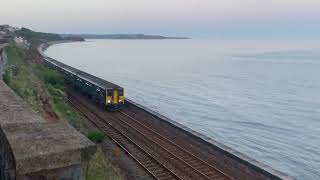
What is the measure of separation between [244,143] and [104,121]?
12.5 metres

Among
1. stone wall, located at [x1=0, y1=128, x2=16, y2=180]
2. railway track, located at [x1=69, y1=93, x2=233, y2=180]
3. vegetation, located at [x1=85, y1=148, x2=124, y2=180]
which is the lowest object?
railway track, located at [x1=69, y1=93, x2=233, y2=180]

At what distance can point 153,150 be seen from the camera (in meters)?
21.7

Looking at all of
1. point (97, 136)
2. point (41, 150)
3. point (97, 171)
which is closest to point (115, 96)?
point (97, 136)

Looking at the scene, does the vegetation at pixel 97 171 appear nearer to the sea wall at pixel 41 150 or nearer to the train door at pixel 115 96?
the sea wall at pixel 41 150

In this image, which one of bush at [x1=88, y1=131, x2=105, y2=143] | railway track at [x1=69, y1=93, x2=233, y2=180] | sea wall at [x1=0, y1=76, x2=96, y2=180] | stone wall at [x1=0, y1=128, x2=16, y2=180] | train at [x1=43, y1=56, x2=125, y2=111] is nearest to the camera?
sea wall at [x1=0, y1=76, x2=96, y2=180]

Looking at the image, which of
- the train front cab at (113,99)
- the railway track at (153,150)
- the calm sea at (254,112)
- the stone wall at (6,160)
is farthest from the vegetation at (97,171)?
the train front cab at (113,99)

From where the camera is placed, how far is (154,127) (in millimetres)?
28906

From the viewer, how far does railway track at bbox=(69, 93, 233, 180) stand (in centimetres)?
1800

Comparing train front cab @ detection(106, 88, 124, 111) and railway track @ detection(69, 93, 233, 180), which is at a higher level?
train front cab @ detection(106, 88, 124, 111)

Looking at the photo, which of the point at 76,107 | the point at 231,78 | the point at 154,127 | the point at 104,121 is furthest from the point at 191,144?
the point at 231,78

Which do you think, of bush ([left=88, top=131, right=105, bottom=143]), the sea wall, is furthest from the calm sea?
the sea wall

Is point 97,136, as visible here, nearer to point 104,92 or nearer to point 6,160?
point 104,92

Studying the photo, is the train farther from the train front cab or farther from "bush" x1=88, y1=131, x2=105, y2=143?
"bush" x1=88, y1=131, x2=105, y2=143

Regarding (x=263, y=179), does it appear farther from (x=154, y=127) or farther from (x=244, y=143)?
(x=244, y=143)
